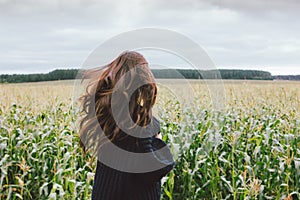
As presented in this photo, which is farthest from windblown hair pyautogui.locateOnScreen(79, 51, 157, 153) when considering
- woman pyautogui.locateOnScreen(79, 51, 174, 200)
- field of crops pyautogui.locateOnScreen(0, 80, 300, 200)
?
field of crops pyautogui.locateOnScreen(0, 80, 300, 200)

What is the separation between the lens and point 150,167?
2.15 m

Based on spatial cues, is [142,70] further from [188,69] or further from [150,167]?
[188,69]

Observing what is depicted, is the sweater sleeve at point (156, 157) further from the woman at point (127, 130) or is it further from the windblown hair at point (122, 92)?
the windblown hair at point (122, 92)

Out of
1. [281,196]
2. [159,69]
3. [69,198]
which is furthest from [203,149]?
[159,69]

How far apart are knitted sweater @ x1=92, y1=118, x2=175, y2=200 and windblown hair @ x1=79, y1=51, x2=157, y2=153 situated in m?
0.09

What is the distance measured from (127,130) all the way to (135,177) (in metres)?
0.28

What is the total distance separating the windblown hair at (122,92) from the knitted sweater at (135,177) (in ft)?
0.31

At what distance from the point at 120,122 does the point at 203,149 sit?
3.30 m

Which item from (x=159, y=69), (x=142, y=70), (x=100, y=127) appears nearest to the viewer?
(x=142, y=70)

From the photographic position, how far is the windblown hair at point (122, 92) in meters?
2.12

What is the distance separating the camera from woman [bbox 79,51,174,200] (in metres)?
2.14

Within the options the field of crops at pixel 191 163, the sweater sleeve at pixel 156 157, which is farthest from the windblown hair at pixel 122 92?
the field of crops at pixel 191 163

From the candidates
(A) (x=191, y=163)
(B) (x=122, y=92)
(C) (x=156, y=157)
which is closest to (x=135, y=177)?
(C) (x=156, y=157)

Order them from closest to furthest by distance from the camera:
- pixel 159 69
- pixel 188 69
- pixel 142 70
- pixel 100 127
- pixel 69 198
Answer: pixel 142 70
pixel 100 127
pixel 159 69
pixel 188 69
pixel 69 198
